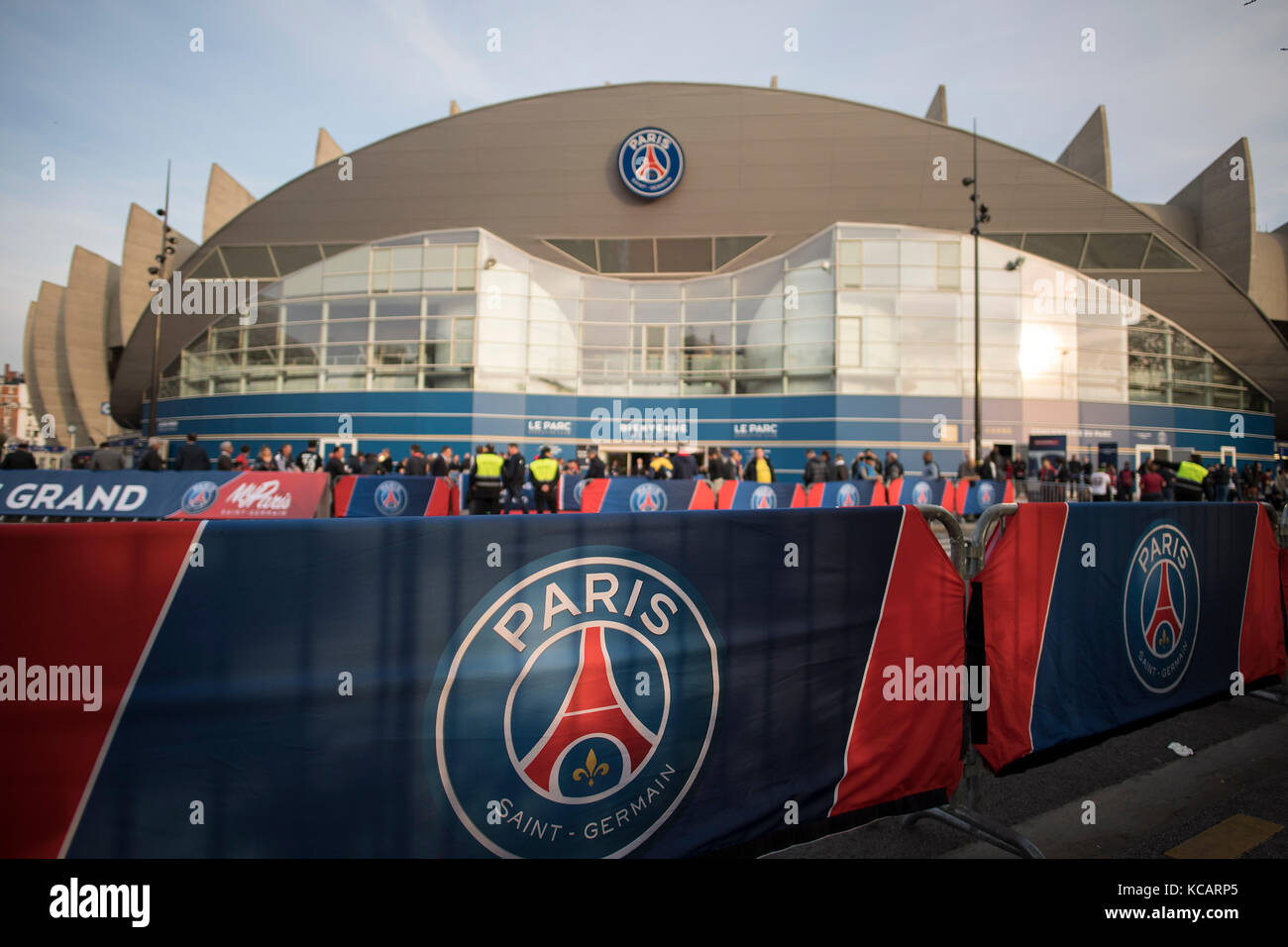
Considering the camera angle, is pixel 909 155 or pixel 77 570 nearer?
pixel 77 570

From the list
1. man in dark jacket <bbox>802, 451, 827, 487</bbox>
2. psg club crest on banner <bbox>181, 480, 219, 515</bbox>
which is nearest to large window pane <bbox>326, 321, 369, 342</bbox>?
psg club crest on banner <bbox>181, 480, 219, 515</bbox>

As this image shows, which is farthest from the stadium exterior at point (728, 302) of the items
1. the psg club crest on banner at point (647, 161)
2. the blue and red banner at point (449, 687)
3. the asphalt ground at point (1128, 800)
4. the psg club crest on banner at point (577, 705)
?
the psg club crest on banner at point (577, 705)

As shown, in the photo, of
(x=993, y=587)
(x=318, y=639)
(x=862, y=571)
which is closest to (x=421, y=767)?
(x=318, y=639)

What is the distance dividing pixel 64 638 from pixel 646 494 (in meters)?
11.1

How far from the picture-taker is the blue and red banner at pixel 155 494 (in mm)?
10938

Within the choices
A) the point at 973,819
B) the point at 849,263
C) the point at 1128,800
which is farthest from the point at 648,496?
the point at 849,263

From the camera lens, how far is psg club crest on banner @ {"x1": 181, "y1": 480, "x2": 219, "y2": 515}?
1145 centimetres

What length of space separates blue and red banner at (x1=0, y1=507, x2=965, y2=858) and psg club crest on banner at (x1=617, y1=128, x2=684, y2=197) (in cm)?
3105

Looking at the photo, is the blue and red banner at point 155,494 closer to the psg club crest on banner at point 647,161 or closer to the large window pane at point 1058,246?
the psg club crest on banner at point 647,161

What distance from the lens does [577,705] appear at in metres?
2.26

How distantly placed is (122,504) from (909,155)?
32750mm

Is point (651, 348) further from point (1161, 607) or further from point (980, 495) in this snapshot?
point (1161, 607)

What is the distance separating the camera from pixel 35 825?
1684 millimetres
